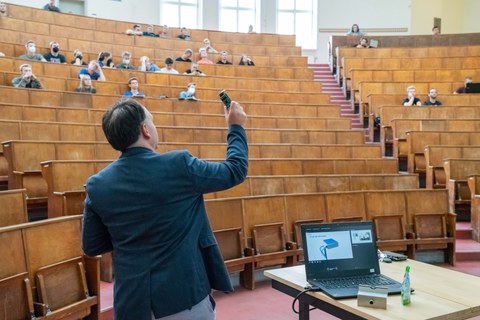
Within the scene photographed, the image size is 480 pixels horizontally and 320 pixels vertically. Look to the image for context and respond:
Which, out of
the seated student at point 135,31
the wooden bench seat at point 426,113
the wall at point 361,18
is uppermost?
the wall at point 361,18

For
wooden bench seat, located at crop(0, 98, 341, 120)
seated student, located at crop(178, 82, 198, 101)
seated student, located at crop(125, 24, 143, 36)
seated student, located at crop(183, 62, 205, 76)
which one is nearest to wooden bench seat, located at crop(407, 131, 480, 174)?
wooden bench seat, located at crop(0, 98, 341, 120)

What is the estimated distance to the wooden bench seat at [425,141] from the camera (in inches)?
117

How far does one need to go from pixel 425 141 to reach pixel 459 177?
19.1 inches

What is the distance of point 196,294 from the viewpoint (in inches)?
26.4

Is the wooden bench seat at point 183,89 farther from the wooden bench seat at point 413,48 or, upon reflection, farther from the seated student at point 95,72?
the wooden bench seat at point 413,48

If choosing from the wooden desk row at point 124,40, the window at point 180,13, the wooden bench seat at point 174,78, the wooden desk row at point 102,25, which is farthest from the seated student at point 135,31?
the window at point 180,13

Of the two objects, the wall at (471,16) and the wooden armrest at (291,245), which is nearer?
the wooden armrest at (291,245)

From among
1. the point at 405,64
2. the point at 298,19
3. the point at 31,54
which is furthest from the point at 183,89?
→ the point at 298,19

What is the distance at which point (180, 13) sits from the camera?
686 cm

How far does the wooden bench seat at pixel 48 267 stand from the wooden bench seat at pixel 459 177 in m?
1.93

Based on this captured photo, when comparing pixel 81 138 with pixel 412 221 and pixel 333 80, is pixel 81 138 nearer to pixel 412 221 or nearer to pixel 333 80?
pixel 412 221

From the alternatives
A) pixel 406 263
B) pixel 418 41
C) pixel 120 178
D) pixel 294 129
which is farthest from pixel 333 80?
pixel 120 178

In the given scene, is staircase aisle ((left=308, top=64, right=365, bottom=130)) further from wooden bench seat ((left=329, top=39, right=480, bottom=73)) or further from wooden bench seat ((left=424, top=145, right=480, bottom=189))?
wooden bench seat ((left=424, top=145, right=480, bottom=189))

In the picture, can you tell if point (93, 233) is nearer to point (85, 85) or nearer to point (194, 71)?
point (85, 85)
